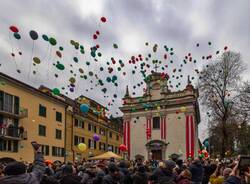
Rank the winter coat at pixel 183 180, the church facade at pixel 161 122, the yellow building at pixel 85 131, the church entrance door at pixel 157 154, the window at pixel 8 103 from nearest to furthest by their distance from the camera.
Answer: the winter coat at pixel 183 180 → the window at pixel 8 103 → the church facade at pixel 161 122 → the church entrance door at pixel 157 154 → the yellow building at pixel 85 131

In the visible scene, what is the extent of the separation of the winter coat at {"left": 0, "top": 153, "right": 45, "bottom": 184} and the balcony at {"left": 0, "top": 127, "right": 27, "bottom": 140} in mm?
30824

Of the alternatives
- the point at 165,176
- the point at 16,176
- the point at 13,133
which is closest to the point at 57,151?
the point at 13,133

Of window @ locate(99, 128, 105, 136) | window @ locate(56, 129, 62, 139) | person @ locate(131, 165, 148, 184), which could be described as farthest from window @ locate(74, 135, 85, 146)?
person @ locate(131, 165, 148, 184)

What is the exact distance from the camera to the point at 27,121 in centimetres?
3941

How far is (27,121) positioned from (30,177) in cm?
3572

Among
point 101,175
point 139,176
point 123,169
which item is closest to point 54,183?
point 101,175

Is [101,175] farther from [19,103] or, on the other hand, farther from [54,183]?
[19,103]

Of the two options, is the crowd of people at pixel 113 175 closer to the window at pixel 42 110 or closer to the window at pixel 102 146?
the window at pixel 42 110

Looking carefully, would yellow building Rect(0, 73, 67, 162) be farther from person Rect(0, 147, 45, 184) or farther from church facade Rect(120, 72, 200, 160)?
person Rect(0, 147, 45, 184)

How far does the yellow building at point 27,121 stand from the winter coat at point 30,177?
30.2 meters

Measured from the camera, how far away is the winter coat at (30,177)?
473cm

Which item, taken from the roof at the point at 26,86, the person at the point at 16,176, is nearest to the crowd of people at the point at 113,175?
the person at the point at 16,176

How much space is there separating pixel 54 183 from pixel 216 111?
1268 inches

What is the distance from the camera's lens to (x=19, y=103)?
125 ft
